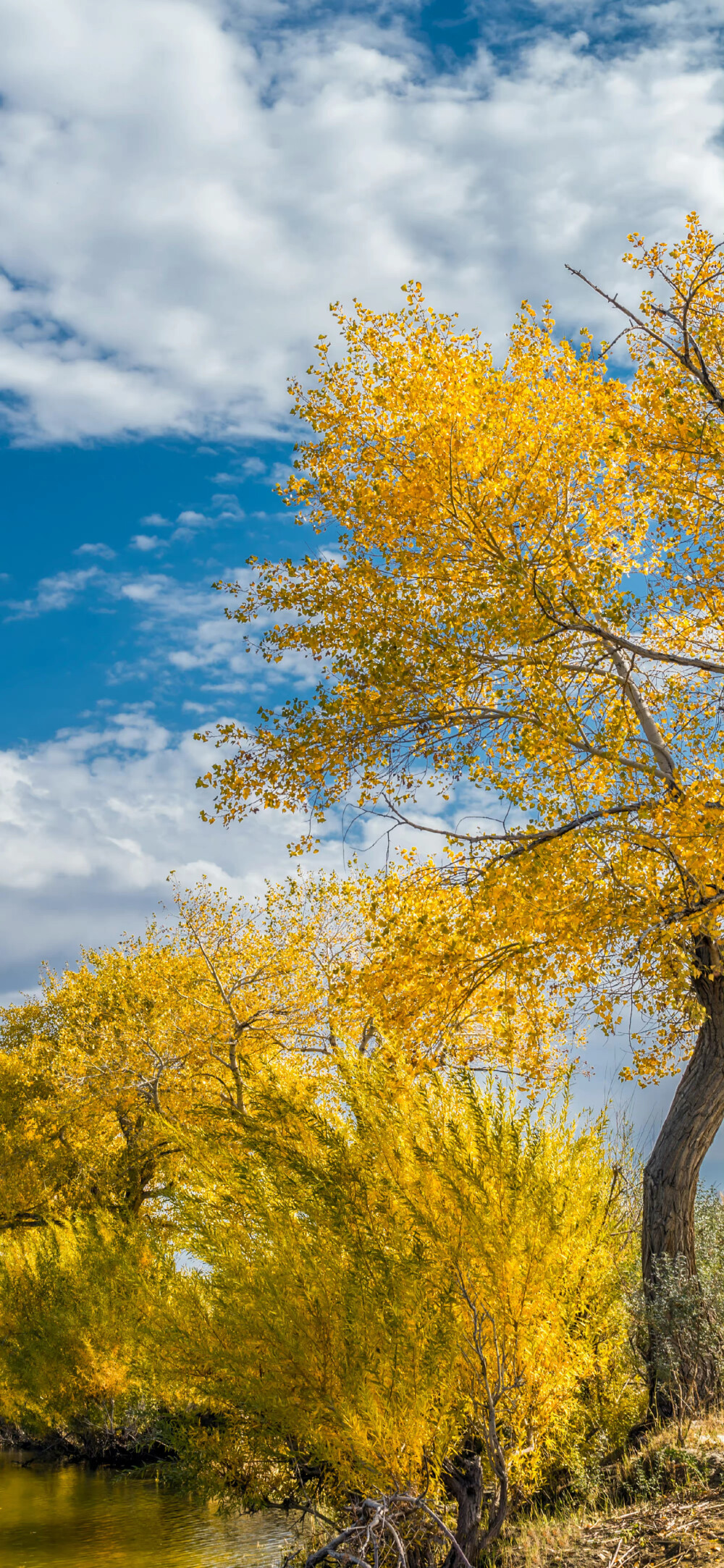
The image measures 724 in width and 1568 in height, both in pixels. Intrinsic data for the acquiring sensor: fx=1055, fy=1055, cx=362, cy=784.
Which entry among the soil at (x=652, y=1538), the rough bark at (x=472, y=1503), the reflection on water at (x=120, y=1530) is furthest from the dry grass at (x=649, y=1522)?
the reflection on water at (x=120, y=1530)

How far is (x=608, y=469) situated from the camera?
9.70 metres

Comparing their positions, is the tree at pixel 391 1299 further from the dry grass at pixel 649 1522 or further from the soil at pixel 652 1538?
the soil at pixel 652 1538

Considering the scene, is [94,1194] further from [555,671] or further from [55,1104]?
[555,671]

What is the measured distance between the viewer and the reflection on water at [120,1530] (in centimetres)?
955

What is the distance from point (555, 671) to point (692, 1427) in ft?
18.3

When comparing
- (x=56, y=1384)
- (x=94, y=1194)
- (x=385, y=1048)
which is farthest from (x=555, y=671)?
(x=94, y=1194)

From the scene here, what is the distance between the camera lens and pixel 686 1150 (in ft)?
29.8

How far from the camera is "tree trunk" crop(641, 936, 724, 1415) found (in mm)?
8961

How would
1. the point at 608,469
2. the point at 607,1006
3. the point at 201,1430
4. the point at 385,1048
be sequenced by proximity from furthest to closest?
the point at 608,469 → the point at 607,1006 → the point at 385,1048 → the point at 201,1430

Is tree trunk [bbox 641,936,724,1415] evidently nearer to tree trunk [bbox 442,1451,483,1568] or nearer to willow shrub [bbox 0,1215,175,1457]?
tree trunk [bbox 442,1451,483,1568]

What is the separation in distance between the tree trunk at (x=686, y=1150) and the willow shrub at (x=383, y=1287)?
6.31 ft

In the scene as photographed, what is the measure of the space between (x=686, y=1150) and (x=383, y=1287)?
438 cm

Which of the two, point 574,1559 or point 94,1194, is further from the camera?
point 94,1194

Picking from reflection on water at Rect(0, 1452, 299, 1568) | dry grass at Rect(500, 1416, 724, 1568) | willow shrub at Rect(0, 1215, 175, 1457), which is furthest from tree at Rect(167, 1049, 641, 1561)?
willow shrub at Rect(0, 1215, 175, 1457)
